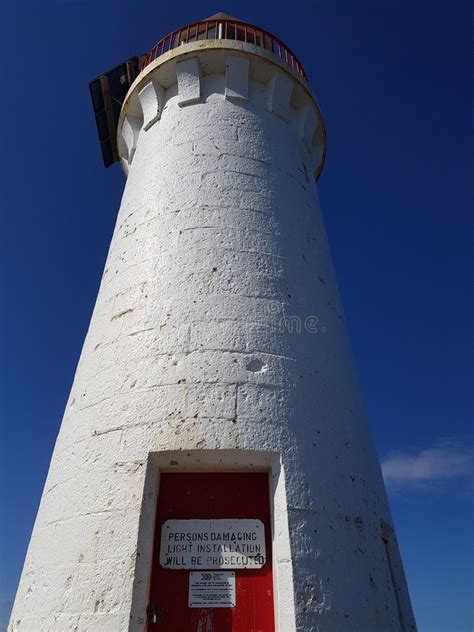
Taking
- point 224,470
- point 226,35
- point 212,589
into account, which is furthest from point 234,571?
point 226,35

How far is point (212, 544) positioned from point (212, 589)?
0.28 metres

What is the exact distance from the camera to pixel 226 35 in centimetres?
708

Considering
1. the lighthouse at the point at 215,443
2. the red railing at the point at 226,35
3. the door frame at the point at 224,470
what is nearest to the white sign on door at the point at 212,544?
the lighthouse at the point at 215,443

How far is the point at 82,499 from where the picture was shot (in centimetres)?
351

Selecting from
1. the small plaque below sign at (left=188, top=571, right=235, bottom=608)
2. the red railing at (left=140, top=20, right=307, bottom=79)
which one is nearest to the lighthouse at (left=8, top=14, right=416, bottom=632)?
the small plaque below sign at (left=188, top=571, right=235, bottom=608)

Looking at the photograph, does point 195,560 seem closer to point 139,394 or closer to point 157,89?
point 139,394

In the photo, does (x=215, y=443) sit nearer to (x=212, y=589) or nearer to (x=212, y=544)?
(x=212, y=544)

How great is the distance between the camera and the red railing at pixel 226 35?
698 centimetres

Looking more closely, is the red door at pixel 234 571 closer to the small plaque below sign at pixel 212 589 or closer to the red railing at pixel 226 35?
the small plaque below sign at pixel 212 589

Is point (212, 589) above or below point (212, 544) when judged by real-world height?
below

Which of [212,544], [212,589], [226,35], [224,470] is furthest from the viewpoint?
[226,35]

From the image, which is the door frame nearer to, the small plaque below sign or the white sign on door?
the white sign on door

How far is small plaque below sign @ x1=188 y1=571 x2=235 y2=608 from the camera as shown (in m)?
3.24

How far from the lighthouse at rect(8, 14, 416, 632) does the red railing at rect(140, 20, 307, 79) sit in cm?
245
